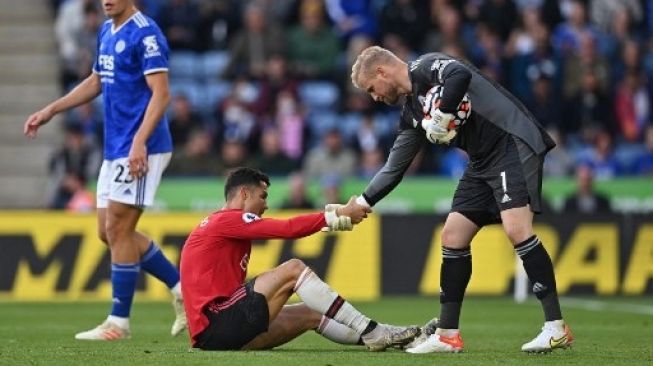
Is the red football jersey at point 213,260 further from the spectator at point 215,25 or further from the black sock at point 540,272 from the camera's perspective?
the spectator at point 215,25

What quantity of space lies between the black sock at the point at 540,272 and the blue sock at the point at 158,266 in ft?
10.6

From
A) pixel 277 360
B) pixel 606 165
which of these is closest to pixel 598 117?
pixel 606 165

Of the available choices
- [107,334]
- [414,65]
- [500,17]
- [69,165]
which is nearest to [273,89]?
[69,165]

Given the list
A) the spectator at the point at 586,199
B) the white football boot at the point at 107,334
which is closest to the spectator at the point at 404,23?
the spectator at the point at 586,199

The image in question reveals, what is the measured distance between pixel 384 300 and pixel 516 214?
26.0 ft

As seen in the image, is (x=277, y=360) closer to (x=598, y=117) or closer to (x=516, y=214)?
(x=516, y=214)

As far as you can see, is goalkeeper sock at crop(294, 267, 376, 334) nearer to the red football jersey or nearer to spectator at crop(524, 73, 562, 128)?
the red football jersey

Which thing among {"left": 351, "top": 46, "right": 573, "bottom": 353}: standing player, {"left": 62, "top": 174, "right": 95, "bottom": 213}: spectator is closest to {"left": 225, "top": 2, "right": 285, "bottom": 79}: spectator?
{"left": 62, "top": 174, "right": 95, "bottom": 213}: spectator

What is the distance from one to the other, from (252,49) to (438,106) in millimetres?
12373

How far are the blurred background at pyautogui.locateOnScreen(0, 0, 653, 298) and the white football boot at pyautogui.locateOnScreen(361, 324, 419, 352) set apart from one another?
27.1 feet

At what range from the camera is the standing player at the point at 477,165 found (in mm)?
9062

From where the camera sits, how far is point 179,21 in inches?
840

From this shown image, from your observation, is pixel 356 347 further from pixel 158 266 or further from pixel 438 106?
pixel 158 266

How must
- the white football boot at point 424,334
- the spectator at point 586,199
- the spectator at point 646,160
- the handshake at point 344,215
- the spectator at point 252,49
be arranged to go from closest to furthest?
the handshake at point 344,215, the white football boot at point 424,334, the spectator at point 586,199, the spectator at point 646,160, the spectator at point 252,49
